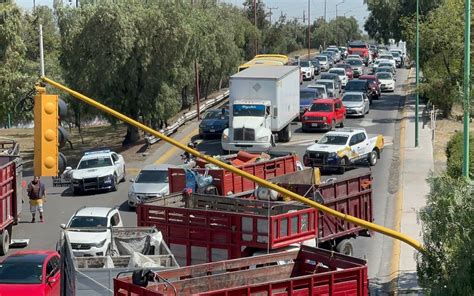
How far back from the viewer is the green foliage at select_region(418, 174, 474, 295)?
35.7 ft

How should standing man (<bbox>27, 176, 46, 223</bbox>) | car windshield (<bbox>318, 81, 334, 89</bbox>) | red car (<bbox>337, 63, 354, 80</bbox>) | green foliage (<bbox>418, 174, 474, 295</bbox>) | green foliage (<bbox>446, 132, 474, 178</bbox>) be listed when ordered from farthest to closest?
red car (<bbox>337, 63, 354, 80</bbox>) → car windshield (<bbox>318, 81, 334, 89</bbox>) → standing man (<bbox>27, 176, 46, 223</bbox>) → green foliage (<bbox>446, 132, 474, 178</bbox>) → green foliage (<bbox>418, 174, 474, 295</bbox>)

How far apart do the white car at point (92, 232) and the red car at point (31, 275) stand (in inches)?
22.2

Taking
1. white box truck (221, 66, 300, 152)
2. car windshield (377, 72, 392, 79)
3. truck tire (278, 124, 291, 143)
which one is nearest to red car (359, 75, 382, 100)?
car windshield (377, 72, 392, 79)

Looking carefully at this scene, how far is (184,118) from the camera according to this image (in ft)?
168

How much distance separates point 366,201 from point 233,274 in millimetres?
8405

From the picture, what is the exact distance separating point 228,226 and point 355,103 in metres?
34.8

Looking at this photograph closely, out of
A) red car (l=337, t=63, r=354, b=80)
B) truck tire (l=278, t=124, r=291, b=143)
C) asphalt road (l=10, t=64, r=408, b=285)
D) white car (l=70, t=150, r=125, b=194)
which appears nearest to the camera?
asphalt road (l=10, t=64, r=408, b=285)

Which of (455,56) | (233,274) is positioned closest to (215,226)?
(233,274)

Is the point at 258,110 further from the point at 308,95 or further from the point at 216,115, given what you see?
the point at 308,95

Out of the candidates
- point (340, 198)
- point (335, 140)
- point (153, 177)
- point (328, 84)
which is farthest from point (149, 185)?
point (328, 84)

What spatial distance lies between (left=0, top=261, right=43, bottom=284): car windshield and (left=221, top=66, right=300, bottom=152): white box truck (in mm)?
21400

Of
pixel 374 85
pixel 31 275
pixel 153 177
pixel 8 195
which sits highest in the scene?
pixel 374 85

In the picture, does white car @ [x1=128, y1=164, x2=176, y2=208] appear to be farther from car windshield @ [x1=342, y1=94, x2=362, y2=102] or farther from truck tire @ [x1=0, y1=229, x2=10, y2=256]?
car windshield @ [x1=342, y1=94, x2=362, y2=102]

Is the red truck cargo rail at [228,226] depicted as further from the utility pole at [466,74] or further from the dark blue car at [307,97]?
Result: the dark blue car at [307,97]
